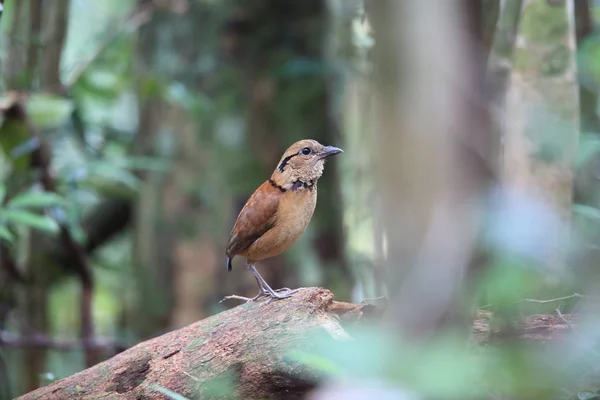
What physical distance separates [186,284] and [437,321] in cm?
517

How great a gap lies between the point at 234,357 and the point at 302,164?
53.7 inches

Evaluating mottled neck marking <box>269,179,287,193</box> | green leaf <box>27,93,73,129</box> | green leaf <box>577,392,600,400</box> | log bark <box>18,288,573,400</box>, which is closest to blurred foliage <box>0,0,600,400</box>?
green leaf <box>27,93,73,129</box>

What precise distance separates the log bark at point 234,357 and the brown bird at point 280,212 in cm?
50

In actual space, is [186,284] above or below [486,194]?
below

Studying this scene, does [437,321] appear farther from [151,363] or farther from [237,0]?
[237,0]

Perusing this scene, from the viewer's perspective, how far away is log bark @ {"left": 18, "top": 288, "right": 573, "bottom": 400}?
2.65 meters

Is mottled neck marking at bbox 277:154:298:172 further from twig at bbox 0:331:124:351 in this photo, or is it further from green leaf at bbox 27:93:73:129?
twig at bbox 0:331:124:351

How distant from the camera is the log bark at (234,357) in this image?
2652 mm

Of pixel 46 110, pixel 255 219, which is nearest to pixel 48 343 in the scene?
pixel 46 110

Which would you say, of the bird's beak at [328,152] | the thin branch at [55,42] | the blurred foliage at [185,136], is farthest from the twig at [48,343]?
the bird's beak at [328,152]

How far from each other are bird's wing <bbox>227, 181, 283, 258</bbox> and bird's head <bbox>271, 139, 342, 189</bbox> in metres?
0.11

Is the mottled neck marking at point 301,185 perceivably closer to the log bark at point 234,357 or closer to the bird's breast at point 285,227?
the bird's breast at point 285,227

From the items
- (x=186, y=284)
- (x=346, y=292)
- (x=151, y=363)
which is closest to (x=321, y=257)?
(x=346, y=292)

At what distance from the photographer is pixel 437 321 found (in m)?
1.12
